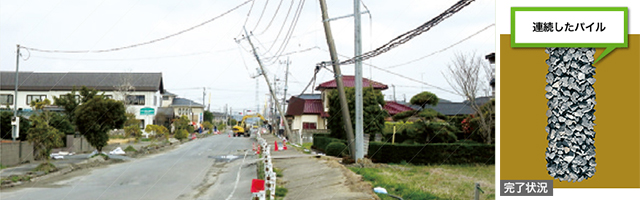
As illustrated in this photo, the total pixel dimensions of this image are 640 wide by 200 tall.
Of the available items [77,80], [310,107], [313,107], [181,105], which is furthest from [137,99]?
[181,105]

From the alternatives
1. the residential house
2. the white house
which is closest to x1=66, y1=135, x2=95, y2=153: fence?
the white house

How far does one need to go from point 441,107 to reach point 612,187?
41.0 meters

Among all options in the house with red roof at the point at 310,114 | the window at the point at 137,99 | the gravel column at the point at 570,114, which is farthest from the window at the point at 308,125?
the gravel column at the point at 570,114

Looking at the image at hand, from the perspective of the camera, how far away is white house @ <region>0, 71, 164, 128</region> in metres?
51.2

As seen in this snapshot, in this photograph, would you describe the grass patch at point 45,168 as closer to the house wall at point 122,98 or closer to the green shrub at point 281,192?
the green shrub at point 281,192

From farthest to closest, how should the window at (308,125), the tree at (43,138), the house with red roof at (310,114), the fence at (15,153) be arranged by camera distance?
the window at (308,125) → the house with red roof at (310,114) → the fence at (15,153) → the tree at (43,138)

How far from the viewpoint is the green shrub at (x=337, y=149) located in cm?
2400

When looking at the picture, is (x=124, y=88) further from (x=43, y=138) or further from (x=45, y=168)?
(x=45, y=168)

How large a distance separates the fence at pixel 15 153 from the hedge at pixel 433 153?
14556 mm

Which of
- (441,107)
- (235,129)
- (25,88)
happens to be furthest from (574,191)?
(235,129)

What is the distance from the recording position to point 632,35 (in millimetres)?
6277

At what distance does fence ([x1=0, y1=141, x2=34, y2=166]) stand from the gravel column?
2143cm

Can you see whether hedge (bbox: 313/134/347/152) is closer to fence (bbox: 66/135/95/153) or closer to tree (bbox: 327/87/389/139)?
tree (bbox: 327/87/389/139)

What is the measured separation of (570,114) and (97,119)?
2519 centimetres
